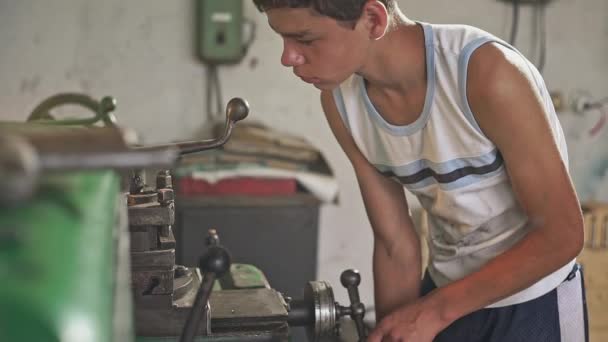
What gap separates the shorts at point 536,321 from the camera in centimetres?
142

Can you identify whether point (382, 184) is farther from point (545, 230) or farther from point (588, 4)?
point (588, 4)

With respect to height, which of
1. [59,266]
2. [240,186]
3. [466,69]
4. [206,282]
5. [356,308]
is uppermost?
[466,69]

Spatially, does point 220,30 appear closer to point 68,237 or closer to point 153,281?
→ point 153,281

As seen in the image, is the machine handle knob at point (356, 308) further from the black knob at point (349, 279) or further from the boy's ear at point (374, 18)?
the boy's ear at point (374, 18)

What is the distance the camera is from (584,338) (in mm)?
1453

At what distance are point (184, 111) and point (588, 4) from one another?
5.67 feet

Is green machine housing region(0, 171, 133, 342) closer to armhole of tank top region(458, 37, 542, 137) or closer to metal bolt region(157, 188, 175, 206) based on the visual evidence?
metal bolt region(157, 188, 175, 206)

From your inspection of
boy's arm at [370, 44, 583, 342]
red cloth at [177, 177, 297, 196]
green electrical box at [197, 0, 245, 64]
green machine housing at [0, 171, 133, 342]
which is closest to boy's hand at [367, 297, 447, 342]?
boy's arm at [370, 44, 583, 342]

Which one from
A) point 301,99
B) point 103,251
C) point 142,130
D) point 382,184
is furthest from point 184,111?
point 103,251

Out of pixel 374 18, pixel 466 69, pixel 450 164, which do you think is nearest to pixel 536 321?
pixel 450 164

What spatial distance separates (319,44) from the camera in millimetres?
1240

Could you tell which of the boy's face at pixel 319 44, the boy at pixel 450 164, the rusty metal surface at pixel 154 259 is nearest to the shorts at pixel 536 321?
the boy at pixel 450 164

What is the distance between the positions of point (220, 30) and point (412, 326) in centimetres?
191

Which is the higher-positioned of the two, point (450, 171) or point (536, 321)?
point (450, 171)
